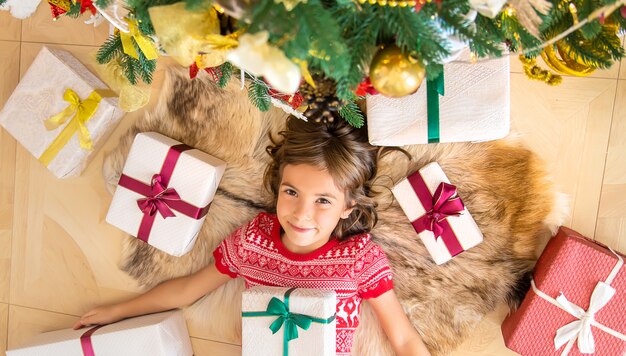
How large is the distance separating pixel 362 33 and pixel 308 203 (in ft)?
2.06

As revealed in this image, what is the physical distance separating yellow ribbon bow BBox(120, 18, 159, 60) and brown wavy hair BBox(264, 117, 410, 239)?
48 centimetres

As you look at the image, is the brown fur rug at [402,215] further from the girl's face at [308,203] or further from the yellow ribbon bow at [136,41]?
the yellow ribbon bow at [136,41]

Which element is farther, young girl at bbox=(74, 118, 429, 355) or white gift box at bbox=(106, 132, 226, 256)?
white gift box at bbox=(106, 132, 226, 256)

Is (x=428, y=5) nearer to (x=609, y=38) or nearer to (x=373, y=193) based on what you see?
(x=609, y=38)

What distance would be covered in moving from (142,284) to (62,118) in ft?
2.02

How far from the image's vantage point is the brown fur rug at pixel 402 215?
1.54 m

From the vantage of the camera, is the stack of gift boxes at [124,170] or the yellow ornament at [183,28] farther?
the stack of gift boxes at [124,170]

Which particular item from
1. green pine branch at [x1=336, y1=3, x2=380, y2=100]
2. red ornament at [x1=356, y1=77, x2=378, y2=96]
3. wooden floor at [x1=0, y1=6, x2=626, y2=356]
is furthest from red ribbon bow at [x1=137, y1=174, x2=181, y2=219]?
green pine branch at [x1=336, y1=3, x2=380, y2=100]

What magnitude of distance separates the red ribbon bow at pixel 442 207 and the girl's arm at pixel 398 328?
24cm

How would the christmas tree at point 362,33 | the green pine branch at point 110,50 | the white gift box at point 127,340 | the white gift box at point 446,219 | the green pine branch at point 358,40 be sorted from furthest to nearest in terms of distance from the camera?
the white gift box at point 127,340 < the white gift box at point 446,219 < the green pine branch at point 110,50 < the green pine branch at point 358,40 < the christmas tree at point 362,33

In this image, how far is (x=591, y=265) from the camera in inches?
53.9

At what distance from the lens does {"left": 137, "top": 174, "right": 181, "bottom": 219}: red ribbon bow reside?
160cm

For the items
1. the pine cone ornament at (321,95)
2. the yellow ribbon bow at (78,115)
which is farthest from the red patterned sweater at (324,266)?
the yellow ribbon bow at (78,115)

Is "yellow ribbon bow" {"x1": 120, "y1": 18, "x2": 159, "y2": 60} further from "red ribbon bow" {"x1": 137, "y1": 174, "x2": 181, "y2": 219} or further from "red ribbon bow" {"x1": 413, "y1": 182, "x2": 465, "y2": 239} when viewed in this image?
"red ribbon bow" {"x1": 413, "y1": 182, "x2": 465, "y2": 239}
